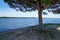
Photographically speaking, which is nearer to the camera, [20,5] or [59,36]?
[59,36]

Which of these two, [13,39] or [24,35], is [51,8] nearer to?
[24,35]

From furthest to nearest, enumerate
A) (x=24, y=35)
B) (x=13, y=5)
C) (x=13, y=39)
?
(x=13, y=5) → (x=24, y=35) → (x=13, y=39)

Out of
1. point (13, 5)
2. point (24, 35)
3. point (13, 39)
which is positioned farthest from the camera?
point (13, 5)

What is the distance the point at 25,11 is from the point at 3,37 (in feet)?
10.2

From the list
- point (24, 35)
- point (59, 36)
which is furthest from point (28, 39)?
point (59, 36)

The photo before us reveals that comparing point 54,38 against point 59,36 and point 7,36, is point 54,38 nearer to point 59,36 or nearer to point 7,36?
point 59,36

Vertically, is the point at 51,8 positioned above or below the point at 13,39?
above

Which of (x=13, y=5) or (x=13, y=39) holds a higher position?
(x=13, y=5)

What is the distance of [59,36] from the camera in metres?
8.59

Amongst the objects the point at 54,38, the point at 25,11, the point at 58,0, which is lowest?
the point at 54,38

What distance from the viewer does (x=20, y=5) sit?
10.1 meters

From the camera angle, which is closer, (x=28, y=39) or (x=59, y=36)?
(x=28, y=39)

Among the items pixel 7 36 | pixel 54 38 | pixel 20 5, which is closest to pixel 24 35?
pixel 7 36

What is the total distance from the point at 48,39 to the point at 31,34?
3.85ft
